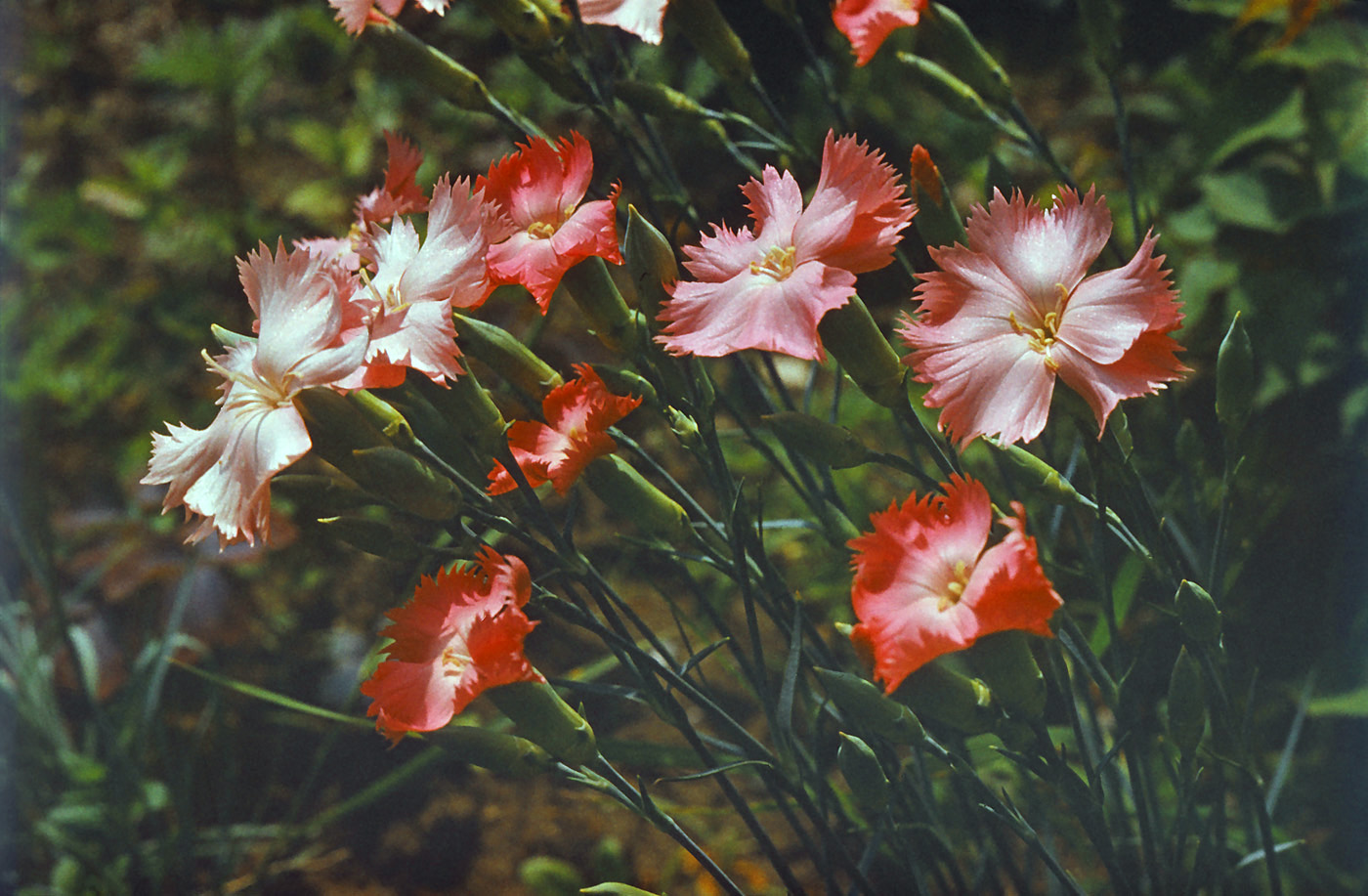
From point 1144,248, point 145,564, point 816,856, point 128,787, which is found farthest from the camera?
point 145,564

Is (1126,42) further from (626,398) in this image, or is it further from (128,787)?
(128,787)

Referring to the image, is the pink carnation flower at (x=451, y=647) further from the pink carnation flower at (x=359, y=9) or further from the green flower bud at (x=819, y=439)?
the pink carnation flower at (x=359, y=9)

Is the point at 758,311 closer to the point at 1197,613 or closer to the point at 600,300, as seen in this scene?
the point at 600,300

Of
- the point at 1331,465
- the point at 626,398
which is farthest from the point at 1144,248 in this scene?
the point at 1331,465

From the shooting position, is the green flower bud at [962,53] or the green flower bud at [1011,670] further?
the green flower bud at [962,53]

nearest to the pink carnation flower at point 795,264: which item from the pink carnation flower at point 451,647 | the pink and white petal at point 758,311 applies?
the pink and white petal at point 758,311

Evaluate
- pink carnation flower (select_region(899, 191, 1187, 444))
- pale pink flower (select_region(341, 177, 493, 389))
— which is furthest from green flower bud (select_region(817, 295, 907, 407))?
pale pink flower (select_region(341, 177, 493, 389))

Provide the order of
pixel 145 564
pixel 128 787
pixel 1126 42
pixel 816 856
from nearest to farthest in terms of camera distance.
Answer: pixel 816 856, pixel 128 787, pixel 145 564, pixel 1126 42
